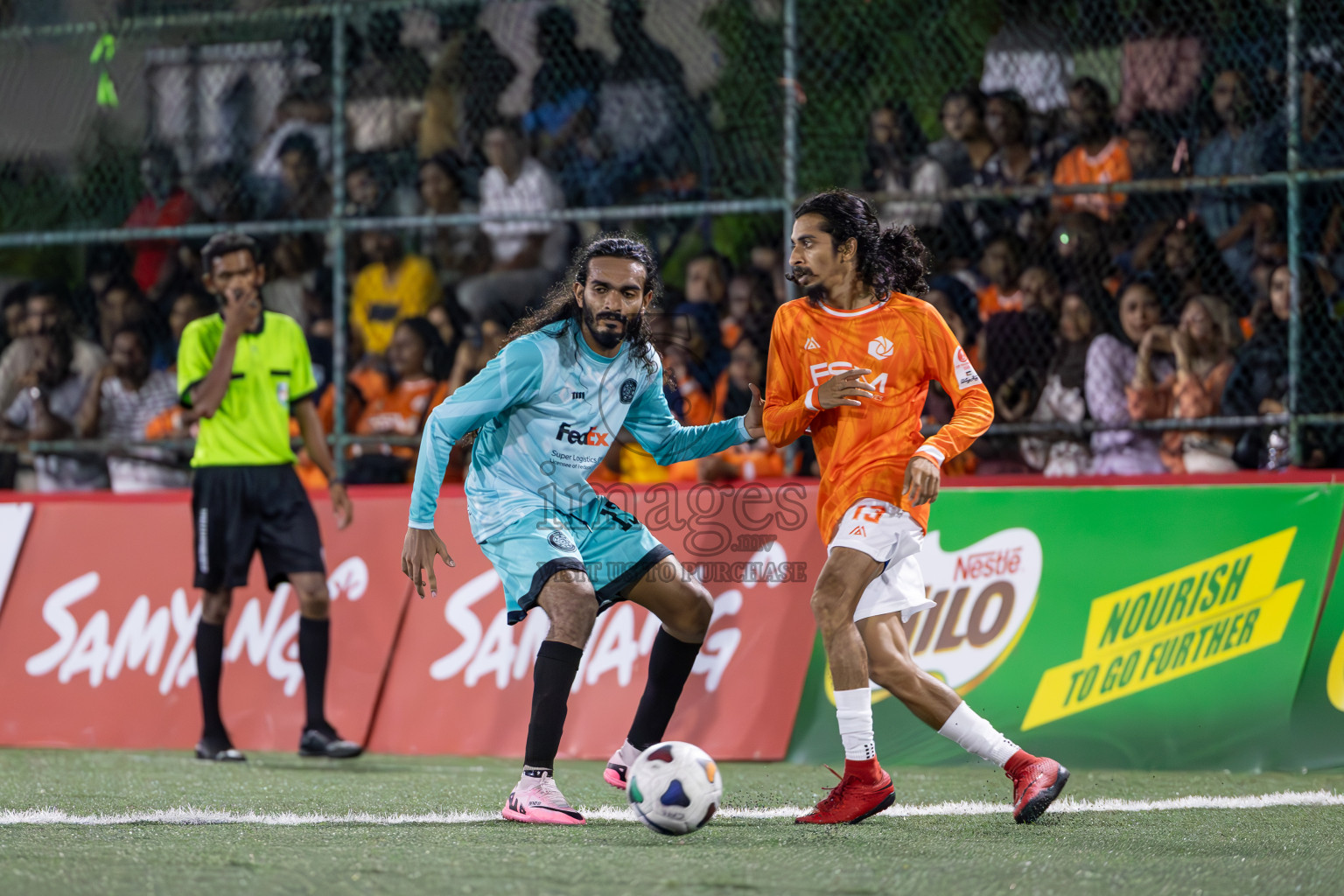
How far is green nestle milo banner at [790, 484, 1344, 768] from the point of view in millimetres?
6410

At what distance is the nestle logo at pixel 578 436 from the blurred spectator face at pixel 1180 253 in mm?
4229

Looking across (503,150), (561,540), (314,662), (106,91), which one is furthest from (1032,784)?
(106,91)

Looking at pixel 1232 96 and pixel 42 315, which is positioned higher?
pixel 1232 96

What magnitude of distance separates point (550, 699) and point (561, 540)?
1.66ft

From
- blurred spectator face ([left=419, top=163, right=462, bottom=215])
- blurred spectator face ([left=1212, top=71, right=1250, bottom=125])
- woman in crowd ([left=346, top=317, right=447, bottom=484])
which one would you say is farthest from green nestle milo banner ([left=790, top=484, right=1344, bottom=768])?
blurred spectator face ([left=419, top=163, right=462, bottom=215])

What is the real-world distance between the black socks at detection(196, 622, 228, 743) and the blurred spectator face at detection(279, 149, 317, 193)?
398 centimetres

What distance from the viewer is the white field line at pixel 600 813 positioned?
4.83 metres

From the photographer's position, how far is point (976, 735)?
A: 498 centimetres

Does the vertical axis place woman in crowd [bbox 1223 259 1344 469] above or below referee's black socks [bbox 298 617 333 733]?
above

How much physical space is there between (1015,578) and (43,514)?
4927mm

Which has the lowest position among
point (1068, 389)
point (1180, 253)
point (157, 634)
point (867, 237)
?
point (157, 634)

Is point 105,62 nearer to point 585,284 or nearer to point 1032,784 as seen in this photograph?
point 585,284

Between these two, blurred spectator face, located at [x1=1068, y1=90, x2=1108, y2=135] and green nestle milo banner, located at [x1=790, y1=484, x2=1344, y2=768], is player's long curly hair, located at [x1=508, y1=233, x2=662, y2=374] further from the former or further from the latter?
blurred spectator face, located at [x1=1068, y1=90, x2=1108, y2=135]

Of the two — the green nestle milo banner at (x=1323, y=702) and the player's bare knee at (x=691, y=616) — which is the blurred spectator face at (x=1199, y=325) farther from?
the player's bare knee at (x=691, y=616)
